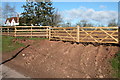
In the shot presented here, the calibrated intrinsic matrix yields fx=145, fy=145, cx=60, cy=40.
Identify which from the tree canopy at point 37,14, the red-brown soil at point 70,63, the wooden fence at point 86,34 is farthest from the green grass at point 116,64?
the tree canopy at point 37,14

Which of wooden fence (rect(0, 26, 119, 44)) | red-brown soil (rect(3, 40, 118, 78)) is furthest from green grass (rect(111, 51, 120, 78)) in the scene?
wooden fence (rect(0, 26, 119, 44))

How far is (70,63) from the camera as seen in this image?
7289 mm

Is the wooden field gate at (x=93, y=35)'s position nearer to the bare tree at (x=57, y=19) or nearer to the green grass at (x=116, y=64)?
the green grass at (x=116, y=64)

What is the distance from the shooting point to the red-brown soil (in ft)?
20.4

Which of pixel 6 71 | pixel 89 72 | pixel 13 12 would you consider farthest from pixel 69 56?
pixel 13 12

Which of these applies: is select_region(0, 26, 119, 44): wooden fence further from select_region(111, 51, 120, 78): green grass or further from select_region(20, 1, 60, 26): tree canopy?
select_region(20, 1, 60, 26): tree canopy

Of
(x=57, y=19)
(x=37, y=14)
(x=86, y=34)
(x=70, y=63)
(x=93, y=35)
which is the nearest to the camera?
(x=70, y=63)

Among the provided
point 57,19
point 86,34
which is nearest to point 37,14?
point 57,19

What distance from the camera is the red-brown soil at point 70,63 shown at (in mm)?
6225

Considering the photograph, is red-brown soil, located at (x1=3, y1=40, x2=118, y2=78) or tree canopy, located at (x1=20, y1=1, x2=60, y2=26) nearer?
red-brown soil, located at (x1=3, y1=40, x2=118, y2=78)

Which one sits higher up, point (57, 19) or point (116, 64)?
point (57, 19)

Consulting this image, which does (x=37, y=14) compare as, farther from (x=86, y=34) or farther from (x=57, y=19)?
(x=86, y=34)

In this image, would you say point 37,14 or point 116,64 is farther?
point 37,14

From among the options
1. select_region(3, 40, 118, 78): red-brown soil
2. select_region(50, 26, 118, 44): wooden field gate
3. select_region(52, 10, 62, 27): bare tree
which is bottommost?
select_region(3, 40, 118, 78): red-brown soil
